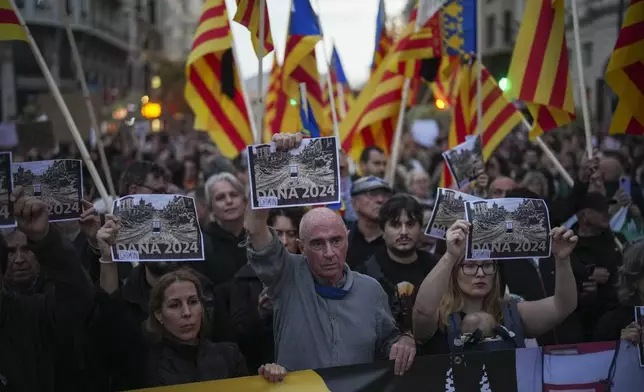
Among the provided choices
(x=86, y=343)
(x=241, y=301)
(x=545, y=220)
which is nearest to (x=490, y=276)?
(x=545, y=220)

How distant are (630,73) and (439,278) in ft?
9.61

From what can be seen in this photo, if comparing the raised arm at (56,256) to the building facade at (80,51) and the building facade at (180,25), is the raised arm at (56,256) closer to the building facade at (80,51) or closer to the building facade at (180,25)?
the building facade at (80,51)

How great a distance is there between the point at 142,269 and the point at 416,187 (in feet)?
16.2

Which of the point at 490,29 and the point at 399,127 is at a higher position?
the point at 490,29

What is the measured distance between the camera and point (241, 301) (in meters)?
5.40

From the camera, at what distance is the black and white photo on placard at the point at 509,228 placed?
177 inches

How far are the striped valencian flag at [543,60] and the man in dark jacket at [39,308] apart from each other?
4.32 m

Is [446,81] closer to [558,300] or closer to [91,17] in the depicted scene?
[558,300]

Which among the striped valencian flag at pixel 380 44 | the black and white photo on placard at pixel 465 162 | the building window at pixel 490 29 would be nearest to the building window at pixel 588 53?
the building window at pixel 490 29

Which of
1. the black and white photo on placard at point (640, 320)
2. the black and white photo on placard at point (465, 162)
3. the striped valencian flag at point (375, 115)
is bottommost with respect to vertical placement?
the black and white photo on placard at point (640, 320)

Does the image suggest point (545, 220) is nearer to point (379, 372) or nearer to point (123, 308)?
point (379, 372)

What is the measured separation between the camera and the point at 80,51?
43.5 meters

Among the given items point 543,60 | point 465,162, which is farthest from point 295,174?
point 543,60

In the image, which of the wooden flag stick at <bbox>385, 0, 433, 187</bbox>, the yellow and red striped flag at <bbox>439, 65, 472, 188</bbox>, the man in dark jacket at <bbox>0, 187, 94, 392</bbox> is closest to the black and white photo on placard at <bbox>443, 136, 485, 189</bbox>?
the wooden flag stick at <bbox>385, 0, 433, 187</bbox>
